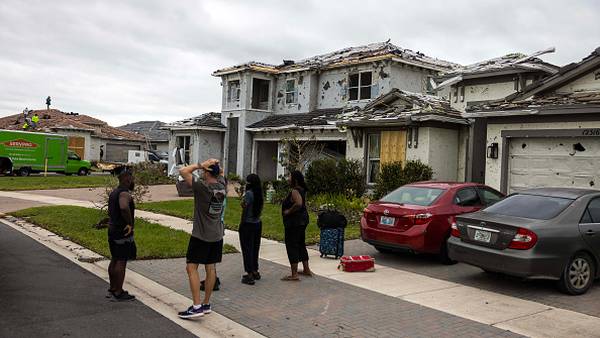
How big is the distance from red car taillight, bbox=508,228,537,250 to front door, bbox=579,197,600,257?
0.88 m

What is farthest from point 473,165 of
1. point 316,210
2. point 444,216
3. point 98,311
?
point 98,311

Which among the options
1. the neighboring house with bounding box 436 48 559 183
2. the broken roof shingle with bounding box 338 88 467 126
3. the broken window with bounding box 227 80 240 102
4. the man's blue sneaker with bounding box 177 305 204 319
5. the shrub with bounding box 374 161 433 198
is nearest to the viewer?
the man's blue sneaker with bounding box 177 305 204 319

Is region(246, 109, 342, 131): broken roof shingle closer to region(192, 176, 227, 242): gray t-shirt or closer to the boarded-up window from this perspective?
region(192, 176, 227, 242): gray t-shirt

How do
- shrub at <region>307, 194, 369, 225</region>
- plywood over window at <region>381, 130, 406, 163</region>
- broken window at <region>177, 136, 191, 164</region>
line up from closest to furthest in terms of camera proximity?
1. shrub at <region>307, 194, 369, 225</region>
2. plywood over window at <region>381, 130, 406, 163</region>
3. broken window at <region>177, 136, 191, 164</region>

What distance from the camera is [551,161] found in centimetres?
1252

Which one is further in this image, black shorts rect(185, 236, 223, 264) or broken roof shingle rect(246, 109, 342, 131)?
broken roof shingle rect(246, 109, 342, 131)

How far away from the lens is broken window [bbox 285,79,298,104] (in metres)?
28.4

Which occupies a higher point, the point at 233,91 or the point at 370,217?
the point at 233,91

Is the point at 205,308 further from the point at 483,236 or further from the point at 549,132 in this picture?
the point at 549,132

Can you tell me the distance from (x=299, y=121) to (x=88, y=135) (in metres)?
26.1

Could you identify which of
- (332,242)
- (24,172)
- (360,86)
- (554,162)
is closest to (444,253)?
(332,242)

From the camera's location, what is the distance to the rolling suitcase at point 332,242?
9.61 meters

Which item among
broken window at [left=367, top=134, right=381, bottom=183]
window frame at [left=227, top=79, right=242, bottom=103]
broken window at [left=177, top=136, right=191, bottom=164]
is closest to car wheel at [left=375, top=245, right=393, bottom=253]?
broken window at [left=367, top=134, right=381, bottom=183]

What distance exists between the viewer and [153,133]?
190 feet
